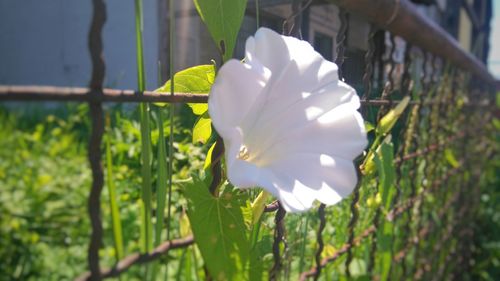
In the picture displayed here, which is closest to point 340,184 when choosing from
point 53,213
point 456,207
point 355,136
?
point 355,136

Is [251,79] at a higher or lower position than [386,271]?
higher

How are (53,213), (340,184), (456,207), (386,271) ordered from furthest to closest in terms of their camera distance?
(456,207) < (53,213) < (386,271) < (340,184)

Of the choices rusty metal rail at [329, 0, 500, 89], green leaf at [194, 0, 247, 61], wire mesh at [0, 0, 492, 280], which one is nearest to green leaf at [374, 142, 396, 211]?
wire mesh at [0, 0, 492, 280]

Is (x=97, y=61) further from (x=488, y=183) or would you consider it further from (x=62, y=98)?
(x=488, y=183)

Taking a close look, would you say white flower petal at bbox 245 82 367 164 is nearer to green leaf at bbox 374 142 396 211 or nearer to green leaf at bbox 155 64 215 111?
green leaf at bbox 155 64 215 111

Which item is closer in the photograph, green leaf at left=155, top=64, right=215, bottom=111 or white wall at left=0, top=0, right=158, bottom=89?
green leaf at left=155, top=64, right=215, bottom=111

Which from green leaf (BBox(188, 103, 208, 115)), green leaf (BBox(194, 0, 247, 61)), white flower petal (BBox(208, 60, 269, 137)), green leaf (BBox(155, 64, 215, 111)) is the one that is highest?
green leaf (BBox(194, 0, 247, 61))

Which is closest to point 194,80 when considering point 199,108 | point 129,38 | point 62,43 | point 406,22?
point 199,108

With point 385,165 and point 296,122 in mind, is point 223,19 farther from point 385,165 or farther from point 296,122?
point 385,165
